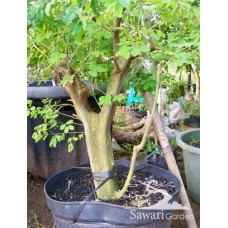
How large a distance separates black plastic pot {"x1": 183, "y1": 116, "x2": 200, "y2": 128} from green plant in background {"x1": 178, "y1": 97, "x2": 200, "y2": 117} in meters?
0.04

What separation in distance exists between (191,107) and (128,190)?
5.34 feet

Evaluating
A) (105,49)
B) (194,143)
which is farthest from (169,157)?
(105,49)

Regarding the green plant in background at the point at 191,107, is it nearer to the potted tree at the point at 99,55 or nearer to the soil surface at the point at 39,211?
the soil surface at the point at 39,211

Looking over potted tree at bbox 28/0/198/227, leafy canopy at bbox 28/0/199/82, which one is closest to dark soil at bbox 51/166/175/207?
potted tree at bbox 28/0/198/227

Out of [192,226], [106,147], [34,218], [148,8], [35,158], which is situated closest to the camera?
[148,8]

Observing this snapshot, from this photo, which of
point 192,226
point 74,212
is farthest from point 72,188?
point 192,226

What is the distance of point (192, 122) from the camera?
2.51 metres

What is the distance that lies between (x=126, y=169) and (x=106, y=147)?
0.23 metres

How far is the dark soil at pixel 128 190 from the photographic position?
1.10 meters

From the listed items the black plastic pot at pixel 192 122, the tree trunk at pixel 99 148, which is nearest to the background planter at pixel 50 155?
the tree trunk at pixel 99 148

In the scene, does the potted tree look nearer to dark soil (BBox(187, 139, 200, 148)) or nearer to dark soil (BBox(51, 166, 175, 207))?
dark soil (BBox(51, 166, 175, 207))

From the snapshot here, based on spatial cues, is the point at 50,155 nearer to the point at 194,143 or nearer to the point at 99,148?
the point at 99,148

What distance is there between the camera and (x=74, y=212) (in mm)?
1025
